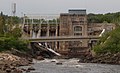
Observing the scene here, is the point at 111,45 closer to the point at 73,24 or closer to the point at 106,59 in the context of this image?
the point at 106,59

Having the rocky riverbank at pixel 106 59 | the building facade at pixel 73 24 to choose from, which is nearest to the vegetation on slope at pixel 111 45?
the rocky riverbank at pixel 106 59

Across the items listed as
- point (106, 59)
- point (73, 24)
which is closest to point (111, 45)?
point (106, 59)

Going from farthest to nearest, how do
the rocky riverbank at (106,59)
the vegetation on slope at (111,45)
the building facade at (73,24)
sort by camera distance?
1. the building facade at (73,24)
2. the vegetation on slope at (111,45)
3. the rocky riverbank at (106,59)

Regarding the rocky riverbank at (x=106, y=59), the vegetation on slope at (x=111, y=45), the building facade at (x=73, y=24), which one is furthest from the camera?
the building facade at (x=73, y=24)

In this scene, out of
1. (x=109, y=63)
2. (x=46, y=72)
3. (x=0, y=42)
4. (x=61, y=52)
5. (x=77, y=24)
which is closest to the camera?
(x=46, y=72)

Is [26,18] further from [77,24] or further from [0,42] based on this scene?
[0,42]

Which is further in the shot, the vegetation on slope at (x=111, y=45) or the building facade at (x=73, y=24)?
the building facade at (x=73, y=24)

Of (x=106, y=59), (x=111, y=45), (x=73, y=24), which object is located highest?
(x=73, y=24)

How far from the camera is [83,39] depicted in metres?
141

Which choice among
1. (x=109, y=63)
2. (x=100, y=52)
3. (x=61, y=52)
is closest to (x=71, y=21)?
(x=61, y=52)

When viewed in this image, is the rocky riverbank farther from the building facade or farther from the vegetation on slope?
the building facade

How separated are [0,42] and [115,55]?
88.6 ft

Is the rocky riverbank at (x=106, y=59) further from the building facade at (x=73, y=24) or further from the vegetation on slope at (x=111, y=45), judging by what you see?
the building facade at (x=73, y=24)

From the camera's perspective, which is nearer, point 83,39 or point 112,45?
point 112,45
